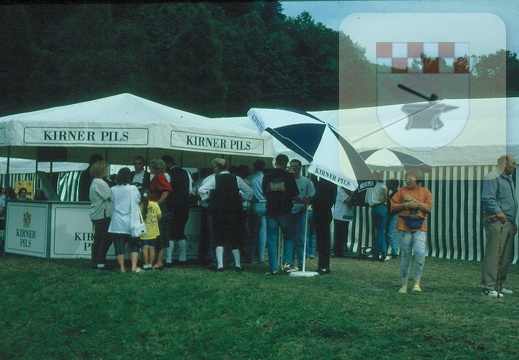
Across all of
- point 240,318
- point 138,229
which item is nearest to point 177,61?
point 138,229

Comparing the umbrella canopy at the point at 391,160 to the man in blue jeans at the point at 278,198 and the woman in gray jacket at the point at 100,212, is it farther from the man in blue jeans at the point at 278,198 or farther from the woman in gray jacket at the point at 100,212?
the woman in gray jacket at the point at 100,212

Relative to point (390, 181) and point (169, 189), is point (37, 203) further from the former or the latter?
point (390, 181)

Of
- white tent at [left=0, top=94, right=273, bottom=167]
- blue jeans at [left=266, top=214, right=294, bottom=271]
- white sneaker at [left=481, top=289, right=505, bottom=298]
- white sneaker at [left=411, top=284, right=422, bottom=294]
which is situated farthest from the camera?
white tent at [left=0, top=94, right=273, bottom=167]

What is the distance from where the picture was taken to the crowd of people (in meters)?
11.7

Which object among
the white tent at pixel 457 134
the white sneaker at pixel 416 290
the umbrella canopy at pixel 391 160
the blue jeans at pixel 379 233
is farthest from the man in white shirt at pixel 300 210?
the umbrella canopy at pixel 391 160

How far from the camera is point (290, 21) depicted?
7081 centimetres

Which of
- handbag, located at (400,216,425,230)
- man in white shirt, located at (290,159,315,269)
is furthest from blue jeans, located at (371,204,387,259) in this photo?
handbag, located at (400,216,425,230)

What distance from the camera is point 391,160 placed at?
19.5m

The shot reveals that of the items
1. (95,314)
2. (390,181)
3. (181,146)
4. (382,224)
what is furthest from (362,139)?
(95,314)

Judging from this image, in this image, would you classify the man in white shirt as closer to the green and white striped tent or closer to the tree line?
the green and white striped tent

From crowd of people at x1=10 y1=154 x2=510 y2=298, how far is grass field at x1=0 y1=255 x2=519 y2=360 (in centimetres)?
61

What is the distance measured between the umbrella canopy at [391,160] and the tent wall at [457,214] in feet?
1.82

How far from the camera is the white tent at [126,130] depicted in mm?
14750

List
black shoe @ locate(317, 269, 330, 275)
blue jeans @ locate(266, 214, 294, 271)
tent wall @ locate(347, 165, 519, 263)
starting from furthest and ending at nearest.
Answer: tent wall @ locate(347, 165, 519, 263)
black shoe @ locate(317, 269, 330, 275)
blue jeans @ locate(266, 214, 294, 271)
